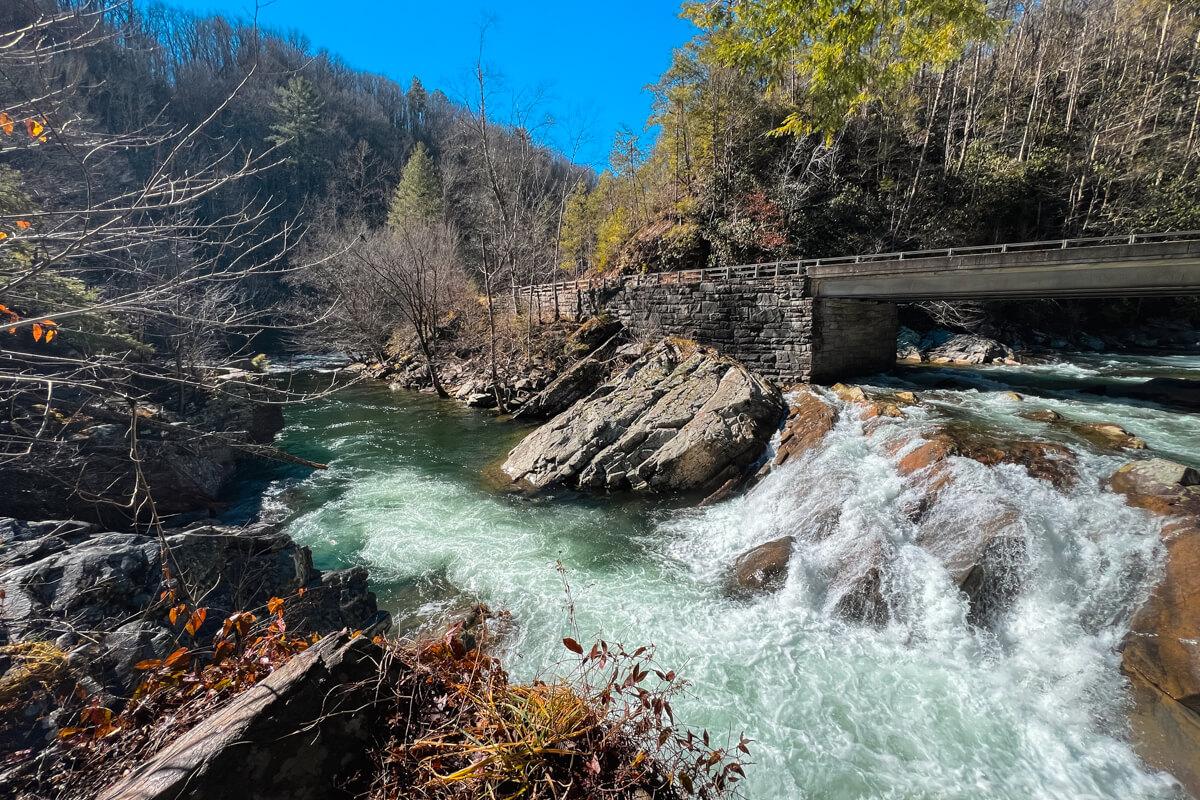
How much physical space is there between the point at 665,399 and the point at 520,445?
427 centimetres

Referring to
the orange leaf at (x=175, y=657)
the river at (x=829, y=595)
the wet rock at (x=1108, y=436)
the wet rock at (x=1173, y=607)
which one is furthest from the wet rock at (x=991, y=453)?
the orange leaf at (x=175, y=657)

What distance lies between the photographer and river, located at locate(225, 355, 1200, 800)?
453 cm

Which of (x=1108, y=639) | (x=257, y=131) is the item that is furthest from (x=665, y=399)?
(x=257, y=131)

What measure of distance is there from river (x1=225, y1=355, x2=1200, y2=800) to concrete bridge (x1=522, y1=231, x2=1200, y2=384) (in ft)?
9.89

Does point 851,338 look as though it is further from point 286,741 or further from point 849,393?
point 286,741

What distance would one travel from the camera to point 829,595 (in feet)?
22.1

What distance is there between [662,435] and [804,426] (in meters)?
3.42

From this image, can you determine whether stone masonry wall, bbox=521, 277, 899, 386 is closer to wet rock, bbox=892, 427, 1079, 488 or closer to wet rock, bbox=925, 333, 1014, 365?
wet rock, bbox=925, 333, 1014, 365

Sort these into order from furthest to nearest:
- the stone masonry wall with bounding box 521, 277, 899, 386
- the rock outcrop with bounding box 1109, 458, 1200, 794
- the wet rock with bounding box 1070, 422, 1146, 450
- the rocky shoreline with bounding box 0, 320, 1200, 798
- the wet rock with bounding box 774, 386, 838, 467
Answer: the stone masonry wall with bounding box 521, 277, 899, 386
the wet rock with bounding box 774, 386, 838, 467
the wet rock with bounding box 1070, 422, 1146, 450
the rock outcrop with bounding box 1109, 458, 1200, 794
the rocky shoreline with bounding box 0, 320, 1200, 798

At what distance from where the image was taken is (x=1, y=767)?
2340mm

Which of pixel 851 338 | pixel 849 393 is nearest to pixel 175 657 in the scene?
pixel 849 393

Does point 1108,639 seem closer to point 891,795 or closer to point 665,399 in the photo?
point 891,795

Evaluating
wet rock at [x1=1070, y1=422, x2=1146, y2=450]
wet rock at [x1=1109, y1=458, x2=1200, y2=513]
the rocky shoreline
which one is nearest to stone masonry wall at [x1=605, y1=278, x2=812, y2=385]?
the rocky shoreline

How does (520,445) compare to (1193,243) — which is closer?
(1193,243)
